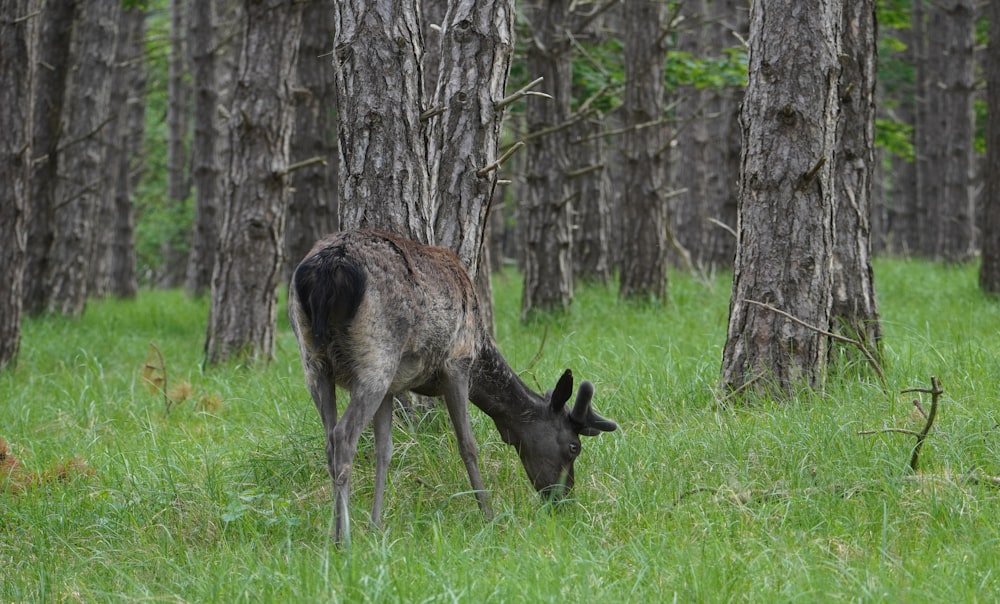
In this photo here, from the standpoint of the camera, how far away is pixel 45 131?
1383 centimetres

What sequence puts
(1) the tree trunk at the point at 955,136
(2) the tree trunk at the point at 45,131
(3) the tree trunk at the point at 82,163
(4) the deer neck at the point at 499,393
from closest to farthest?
1. (4) the deer neck at the point at 499,393
2. (2) the tree trunk at the point at 45,131
3. (3) the tree trunk at the point at 82,163
4. (1) the tree trunk at the point at 955,136

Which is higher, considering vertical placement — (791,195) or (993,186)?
(993,186)

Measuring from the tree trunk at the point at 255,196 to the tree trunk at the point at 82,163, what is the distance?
501cm

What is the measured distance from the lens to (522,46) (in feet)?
52.6

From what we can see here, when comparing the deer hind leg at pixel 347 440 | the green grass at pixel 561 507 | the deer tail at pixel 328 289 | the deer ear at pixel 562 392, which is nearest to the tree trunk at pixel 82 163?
the green grass at pixel 561 507

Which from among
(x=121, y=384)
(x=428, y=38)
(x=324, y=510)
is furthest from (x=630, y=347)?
(x=121, y=384)

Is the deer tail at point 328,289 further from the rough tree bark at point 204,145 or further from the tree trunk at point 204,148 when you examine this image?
the rough tree bark at point 204,145

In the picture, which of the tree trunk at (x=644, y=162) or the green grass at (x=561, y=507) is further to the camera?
the tree trunk at (x=644, y=162)

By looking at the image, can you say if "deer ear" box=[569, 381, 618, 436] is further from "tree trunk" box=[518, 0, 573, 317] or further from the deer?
"tree trunk" box=[518, 0, 573, 317]

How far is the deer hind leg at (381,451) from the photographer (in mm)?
5180

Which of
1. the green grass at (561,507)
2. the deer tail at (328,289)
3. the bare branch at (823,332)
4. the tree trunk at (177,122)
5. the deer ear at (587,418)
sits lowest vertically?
the green grass at (561,507)

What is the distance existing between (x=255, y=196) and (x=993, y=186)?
27.5 feet

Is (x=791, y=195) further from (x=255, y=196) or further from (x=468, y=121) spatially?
(x=255, y=196)

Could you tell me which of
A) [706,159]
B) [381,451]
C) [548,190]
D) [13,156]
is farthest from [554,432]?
[706,159]
